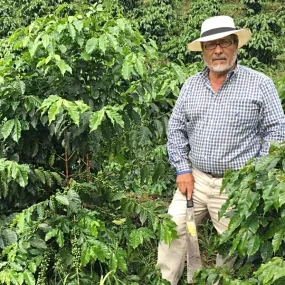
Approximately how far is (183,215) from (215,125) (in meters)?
0.53

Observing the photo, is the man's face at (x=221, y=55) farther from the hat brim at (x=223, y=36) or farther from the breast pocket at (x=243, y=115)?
the breast pocket at (x=243, y=115)

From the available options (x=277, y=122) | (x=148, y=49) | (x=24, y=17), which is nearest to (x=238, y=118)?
(x=277, y=122)

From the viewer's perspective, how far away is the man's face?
2576 mm

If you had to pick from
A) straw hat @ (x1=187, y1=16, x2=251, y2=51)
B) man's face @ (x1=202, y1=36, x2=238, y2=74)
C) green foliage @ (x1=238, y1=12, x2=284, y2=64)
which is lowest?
green foliage @ (x1=238, y1=12, x2=284, y2=64)

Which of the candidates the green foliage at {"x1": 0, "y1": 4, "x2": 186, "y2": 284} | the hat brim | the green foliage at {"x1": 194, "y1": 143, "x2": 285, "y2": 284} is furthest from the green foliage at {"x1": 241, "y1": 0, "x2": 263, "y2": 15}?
the green foliage at {"x1": 194, "y1": 143, "x2": 285, "y2": 284}

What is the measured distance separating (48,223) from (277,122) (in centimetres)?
121

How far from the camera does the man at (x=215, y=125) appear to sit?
99.8 inches

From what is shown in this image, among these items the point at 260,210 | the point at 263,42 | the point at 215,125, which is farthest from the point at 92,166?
the point at 263,42

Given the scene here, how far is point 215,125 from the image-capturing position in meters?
2.58

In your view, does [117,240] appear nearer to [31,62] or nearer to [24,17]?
[31,62]

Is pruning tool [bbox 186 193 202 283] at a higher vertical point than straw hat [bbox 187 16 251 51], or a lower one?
lower

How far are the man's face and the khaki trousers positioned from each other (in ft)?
1.88

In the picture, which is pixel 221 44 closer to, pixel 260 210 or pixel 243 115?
pixel 243 115

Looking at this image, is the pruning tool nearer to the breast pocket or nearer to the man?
the man
